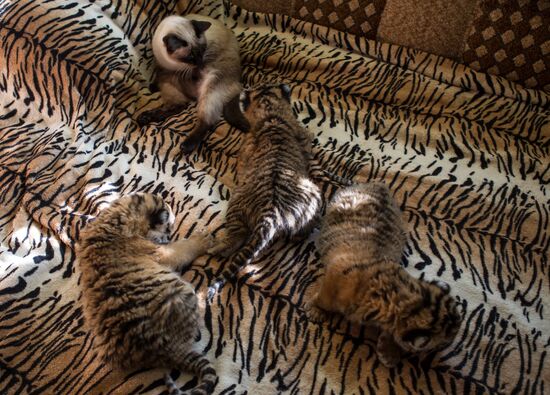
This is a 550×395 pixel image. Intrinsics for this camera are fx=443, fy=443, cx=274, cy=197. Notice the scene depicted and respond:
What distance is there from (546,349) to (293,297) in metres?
0.83

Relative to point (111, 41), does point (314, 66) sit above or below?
above

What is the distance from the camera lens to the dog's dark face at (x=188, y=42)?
2.25 m

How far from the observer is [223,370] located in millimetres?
1415

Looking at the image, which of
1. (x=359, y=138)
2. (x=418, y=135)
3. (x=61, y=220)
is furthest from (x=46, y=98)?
(x=418, y=135)

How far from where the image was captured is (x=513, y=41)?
201 centimetres

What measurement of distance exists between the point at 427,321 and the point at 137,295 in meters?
0.89

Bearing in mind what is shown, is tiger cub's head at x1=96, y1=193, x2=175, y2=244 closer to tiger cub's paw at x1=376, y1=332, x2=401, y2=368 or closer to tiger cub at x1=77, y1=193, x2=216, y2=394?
tiger cub at x1=77, y1=193, x2=216, y2=394

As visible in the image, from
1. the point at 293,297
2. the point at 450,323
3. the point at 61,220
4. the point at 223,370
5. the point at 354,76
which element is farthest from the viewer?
the point at 354,76

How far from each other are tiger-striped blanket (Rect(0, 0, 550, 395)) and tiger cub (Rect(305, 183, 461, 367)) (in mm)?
84

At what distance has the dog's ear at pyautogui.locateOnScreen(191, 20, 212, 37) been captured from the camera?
Result: 2277 millimetres

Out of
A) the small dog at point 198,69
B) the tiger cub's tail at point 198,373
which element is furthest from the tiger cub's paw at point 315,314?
the small dog at point 198,69

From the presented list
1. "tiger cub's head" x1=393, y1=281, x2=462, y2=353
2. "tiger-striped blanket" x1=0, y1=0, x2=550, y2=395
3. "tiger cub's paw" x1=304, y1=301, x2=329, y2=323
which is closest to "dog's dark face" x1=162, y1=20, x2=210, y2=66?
"tiger-striped blanket" x1=0, y1=0, x2=550, y2=395

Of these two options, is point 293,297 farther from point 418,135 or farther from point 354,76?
point 354,76

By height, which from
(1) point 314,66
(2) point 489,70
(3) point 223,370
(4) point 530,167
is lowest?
(3) point 223,370
